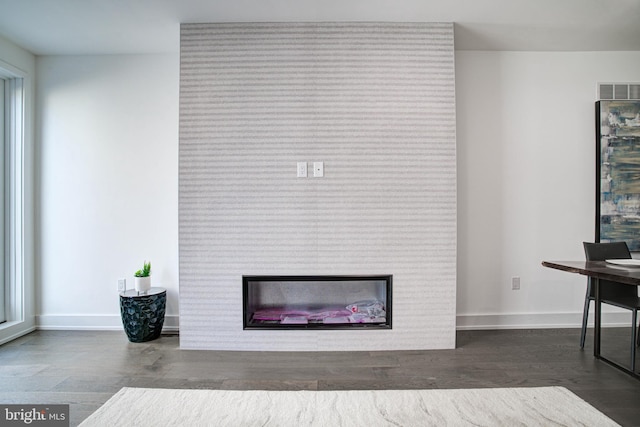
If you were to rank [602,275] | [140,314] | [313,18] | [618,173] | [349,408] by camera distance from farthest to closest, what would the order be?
[618,173]
[140,314]
[313,18]
[602,275]
[349,408]

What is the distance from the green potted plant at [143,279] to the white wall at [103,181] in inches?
7.2

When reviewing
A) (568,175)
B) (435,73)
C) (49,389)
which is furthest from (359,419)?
(568,175)

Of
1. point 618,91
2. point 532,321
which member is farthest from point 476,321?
point 618,91

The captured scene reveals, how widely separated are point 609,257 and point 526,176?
35.8 inches

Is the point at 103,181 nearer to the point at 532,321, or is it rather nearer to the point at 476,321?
the point at 476,321

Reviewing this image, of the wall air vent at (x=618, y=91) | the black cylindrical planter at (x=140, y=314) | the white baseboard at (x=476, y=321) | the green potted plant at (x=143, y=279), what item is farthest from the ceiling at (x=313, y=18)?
the white baseboard at (x=476, y=321)

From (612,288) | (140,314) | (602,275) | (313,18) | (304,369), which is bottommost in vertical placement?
(304,369)

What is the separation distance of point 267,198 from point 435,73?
1.65 metres

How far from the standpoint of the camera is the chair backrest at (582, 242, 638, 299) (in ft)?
7.95

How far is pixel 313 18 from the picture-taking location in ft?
8.04

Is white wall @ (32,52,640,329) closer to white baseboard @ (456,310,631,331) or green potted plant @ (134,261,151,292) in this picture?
white baseboard @ (456,310,631,331)

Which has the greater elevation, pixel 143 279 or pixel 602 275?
pixel 602 275

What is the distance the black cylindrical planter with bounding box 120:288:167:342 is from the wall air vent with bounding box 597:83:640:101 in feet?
14.6

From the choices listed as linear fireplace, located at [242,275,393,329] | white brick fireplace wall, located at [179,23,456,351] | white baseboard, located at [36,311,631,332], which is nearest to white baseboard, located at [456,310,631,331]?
white baseboard, located at [36,311,631,332]
